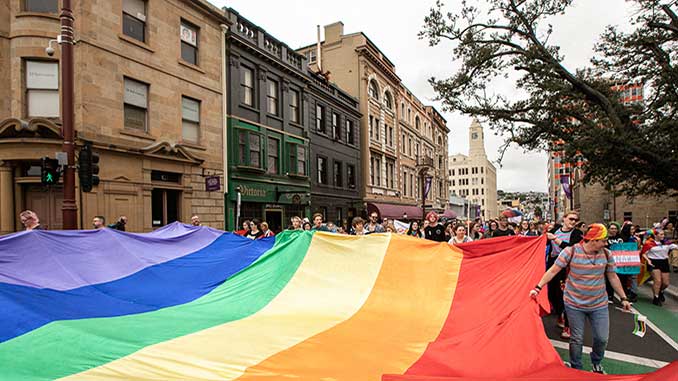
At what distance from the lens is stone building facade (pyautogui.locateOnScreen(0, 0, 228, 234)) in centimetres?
1187

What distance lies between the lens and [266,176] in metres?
20.4

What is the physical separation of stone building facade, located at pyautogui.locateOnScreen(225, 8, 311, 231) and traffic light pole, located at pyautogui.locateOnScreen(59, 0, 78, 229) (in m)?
8.40

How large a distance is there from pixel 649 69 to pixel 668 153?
3.77 meters

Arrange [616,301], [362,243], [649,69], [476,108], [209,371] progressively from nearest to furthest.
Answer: [209,371]
[362,243]
[616,301]
[649,69]
[476,108]

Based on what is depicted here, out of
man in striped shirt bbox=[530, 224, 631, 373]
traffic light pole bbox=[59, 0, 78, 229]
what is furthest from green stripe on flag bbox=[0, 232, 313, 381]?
traffic light pole bbox=[59, 0, 78, 229]

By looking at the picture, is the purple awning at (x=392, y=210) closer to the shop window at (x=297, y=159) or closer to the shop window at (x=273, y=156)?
the shop window at (x=297, y=159)

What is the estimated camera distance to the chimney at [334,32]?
104ft

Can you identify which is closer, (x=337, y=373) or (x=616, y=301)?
(x=337, y=373)

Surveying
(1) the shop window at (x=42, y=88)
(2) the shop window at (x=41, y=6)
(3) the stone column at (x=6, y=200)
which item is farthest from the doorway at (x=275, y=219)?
(2) the shop window at (x=41, y=6)

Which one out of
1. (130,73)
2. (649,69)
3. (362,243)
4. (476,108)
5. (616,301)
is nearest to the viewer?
(362,243)

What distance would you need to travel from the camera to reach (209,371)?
3.42 m

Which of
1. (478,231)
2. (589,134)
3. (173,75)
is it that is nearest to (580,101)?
(589,134)

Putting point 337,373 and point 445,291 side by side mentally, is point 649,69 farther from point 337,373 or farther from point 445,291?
point 337,373

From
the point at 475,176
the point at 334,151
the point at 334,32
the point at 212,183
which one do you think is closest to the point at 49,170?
the point at 212,183
